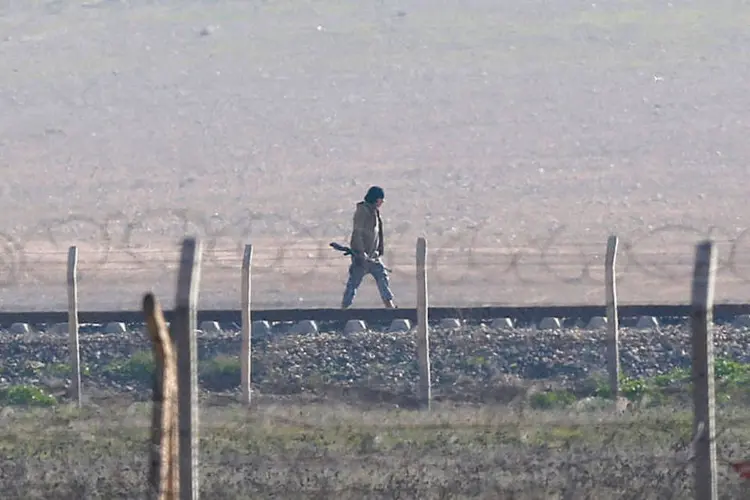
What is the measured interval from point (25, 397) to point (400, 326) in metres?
5.01

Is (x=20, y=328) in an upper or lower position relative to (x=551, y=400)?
upper

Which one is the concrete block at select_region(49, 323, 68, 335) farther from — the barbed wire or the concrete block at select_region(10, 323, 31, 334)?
the barbed wire

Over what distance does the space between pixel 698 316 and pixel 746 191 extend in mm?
37471

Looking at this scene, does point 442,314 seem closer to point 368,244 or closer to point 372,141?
point 368,244

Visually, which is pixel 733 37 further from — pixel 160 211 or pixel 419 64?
pixel 160 211

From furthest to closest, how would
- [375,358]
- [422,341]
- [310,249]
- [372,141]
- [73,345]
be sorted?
[372,141], [310,249], [375,358], [73,345], [422,341]

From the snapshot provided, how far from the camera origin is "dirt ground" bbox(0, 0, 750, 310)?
102 feet

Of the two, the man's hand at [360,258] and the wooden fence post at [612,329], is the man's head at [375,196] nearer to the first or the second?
the man's hand at [360,258]

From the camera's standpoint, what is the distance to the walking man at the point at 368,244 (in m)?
19.8

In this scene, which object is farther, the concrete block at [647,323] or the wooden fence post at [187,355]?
the concrete block at [647,323]

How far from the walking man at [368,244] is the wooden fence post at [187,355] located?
11.7 meters

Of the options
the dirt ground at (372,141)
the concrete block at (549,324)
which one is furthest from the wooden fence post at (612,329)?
the dirt ground at (372,141)

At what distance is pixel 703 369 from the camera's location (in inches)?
310

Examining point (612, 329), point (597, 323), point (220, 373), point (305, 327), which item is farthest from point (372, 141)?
point (612, 329)
